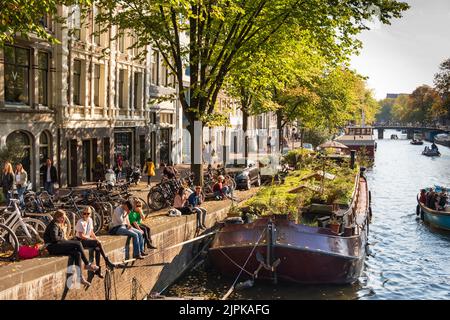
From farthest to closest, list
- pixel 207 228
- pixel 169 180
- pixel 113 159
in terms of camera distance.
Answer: pixel 113 159, pixel 169 180, pixel 207 228

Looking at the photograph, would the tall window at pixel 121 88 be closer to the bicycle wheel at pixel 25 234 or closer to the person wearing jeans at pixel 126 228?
the person wearing jeans at pixel 126 228

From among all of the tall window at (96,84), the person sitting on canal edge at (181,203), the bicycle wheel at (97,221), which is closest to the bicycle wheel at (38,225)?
the bicycle wheel at (97,221)

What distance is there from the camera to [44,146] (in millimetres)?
24453

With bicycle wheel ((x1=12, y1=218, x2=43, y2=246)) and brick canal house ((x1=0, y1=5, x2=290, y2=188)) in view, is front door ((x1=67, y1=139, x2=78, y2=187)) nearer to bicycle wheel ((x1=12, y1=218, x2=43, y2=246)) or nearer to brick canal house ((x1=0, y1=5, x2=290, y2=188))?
brick canal house ((x1=0, y1=5, x2=290, y2=188))

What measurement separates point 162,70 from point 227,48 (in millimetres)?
17558

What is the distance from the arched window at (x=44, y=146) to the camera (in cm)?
2431

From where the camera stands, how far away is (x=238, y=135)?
60.5 m

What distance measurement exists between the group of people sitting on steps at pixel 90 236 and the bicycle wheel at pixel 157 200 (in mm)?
5294

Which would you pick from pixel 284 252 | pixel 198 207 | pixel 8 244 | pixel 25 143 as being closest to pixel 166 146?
pixel 25 143

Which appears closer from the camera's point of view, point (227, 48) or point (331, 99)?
point (227, 48)

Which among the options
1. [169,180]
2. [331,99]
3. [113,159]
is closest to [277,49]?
[169,180]

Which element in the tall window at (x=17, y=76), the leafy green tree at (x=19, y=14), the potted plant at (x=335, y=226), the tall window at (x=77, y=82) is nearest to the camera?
the leafy green tree at (x=19, y=14)

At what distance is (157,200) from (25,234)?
8.16 metres

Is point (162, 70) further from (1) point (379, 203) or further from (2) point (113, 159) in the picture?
(1) point (379, 203)
